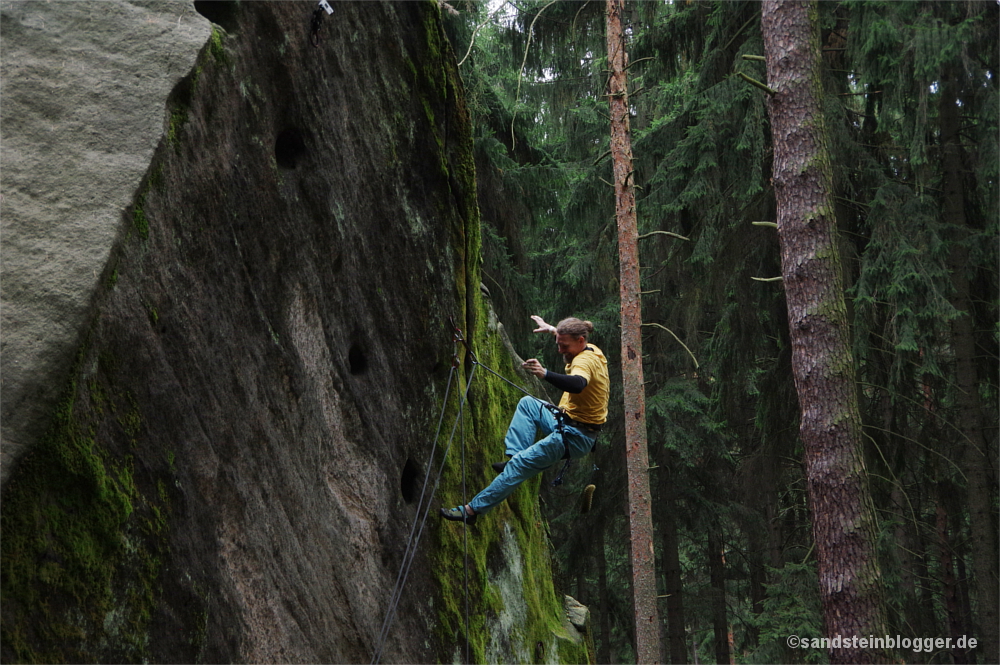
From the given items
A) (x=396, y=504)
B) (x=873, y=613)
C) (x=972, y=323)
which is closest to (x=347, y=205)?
(x=396, y=504)

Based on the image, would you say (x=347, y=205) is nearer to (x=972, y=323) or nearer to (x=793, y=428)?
(x=793, y=428)

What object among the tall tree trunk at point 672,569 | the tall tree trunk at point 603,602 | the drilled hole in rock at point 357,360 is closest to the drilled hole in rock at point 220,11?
the drilled hole in rock at point 357,360

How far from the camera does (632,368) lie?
11.4 metres

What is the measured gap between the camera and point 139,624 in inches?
150

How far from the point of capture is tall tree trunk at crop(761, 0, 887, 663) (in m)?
6.39

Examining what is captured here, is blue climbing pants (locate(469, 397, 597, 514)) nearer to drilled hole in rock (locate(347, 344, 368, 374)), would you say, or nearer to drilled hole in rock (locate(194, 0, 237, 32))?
drilled hole in rock (locate(347, 344, 368, 374))

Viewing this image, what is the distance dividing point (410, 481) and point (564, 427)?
4.46 ft

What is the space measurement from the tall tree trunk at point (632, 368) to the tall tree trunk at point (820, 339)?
165 inches

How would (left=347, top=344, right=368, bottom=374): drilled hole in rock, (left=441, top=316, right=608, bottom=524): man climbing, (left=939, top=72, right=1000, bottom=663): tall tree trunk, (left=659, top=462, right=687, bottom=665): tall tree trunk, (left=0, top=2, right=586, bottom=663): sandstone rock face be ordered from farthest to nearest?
(left=659, top=462, right=687, bottom=665): tall tree trunk < (left=939, top=72, right=1000, bottom=663): tall tree trunk < (left=441, top=316, right=608, bottom=524): man climbing < (left=347, top=344, right=368, bottom=374): drilled hole in rock < (left=0, top=2, right=586, bottom=663): sandstone rock face

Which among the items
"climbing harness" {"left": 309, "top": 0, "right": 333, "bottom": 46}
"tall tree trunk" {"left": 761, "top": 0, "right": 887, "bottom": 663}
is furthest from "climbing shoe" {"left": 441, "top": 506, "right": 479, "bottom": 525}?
"climbing harness" {"left": 309, "top": 0, "right": 333, "bottom": 46}

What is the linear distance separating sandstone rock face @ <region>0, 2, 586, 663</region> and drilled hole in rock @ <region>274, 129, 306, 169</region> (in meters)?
0.01

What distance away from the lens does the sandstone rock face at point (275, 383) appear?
3670 millimetres

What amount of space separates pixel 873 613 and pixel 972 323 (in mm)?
7181

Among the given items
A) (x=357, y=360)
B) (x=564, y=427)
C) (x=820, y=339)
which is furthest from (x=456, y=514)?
(x=820, y=339)
